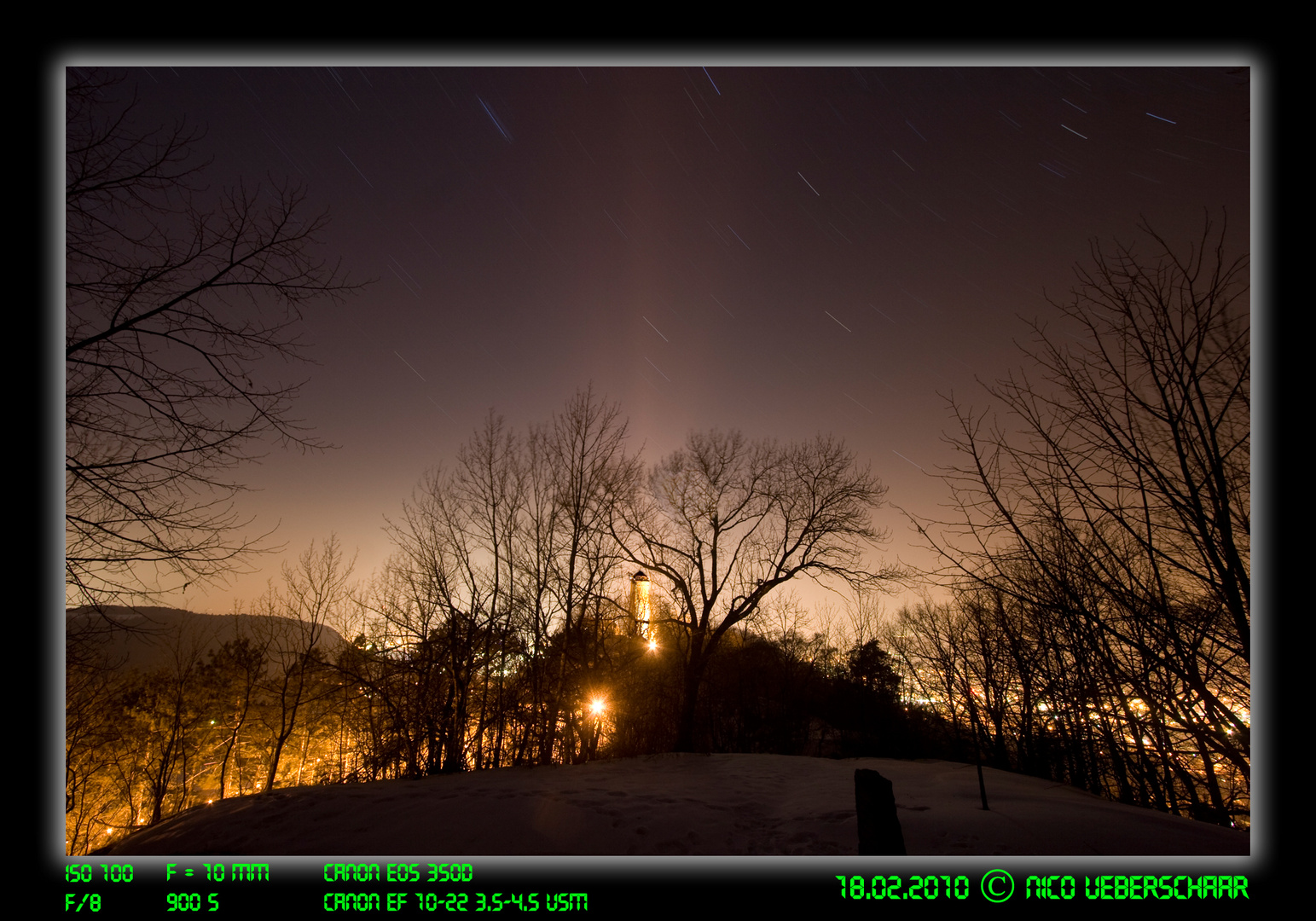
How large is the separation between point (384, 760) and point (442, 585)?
144 inches

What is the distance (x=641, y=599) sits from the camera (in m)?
12.4

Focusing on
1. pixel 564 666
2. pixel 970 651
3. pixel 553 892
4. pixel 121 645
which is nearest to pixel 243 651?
pixel 564 666

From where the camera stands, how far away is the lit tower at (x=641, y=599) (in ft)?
37.9

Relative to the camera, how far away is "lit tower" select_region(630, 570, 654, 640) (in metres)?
11.6

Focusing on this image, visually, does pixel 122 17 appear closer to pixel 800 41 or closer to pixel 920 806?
pixel 800 41

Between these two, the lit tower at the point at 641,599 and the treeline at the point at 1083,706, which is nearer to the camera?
the treeline at the point at 1083,706

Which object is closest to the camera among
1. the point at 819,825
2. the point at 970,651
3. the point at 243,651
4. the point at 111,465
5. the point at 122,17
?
the point at 122,17

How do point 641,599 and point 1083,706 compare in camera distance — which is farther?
point 641,599

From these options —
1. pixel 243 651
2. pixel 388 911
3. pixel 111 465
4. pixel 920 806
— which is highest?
A: pixel 111 465

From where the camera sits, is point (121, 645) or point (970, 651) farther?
point (970, 651)

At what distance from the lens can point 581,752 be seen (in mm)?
9859

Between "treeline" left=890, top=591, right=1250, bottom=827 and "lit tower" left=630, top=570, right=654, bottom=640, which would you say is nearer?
"treeline" left=890, top=591, right=1250, bottom=827

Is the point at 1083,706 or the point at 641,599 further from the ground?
the point at 1083,706

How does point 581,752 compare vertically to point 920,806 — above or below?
below
